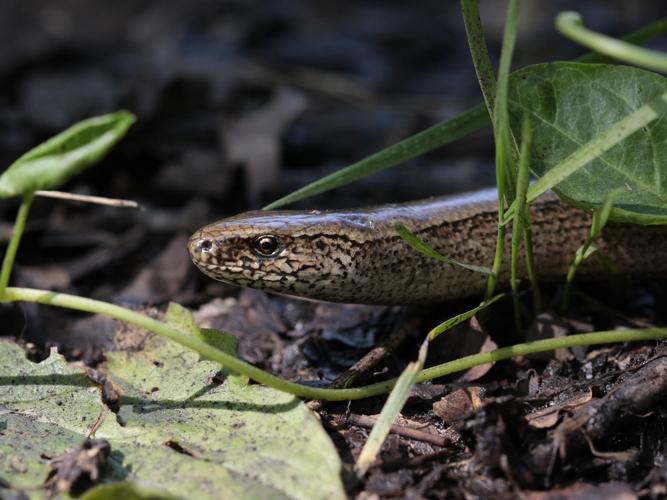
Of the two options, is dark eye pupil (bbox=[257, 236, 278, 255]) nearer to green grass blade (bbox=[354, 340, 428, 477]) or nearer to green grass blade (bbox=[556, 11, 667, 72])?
A: green grass blade (bbox=[354, 340, 428, 477])

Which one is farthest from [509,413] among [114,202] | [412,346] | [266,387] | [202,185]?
[202,185]

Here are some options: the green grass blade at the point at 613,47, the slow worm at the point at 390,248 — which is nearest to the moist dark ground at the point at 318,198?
the slow worm at the point at 390,248

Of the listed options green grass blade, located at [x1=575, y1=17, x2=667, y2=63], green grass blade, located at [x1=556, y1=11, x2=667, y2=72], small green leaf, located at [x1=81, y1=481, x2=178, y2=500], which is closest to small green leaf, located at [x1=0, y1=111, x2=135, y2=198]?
small green leaf, located at [x1=81, y1=481, x2=178, y2=500]

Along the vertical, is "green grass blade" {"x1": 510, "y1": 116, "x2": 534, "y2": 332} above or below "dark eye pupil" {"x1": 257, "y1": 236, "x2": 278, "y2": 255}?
above

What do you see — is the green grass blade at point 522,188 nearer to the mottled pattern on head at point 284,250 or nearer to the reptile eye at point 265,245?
the mottled pattern on head at point 284,250

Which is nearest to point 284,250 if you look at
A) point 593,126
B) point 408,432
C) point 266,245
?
point 266,245

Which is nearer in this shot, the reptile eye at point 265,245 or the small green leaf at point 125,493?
the small green leaf at point 125,493

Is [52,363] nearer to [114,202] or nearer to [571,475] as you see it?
[114,202]
